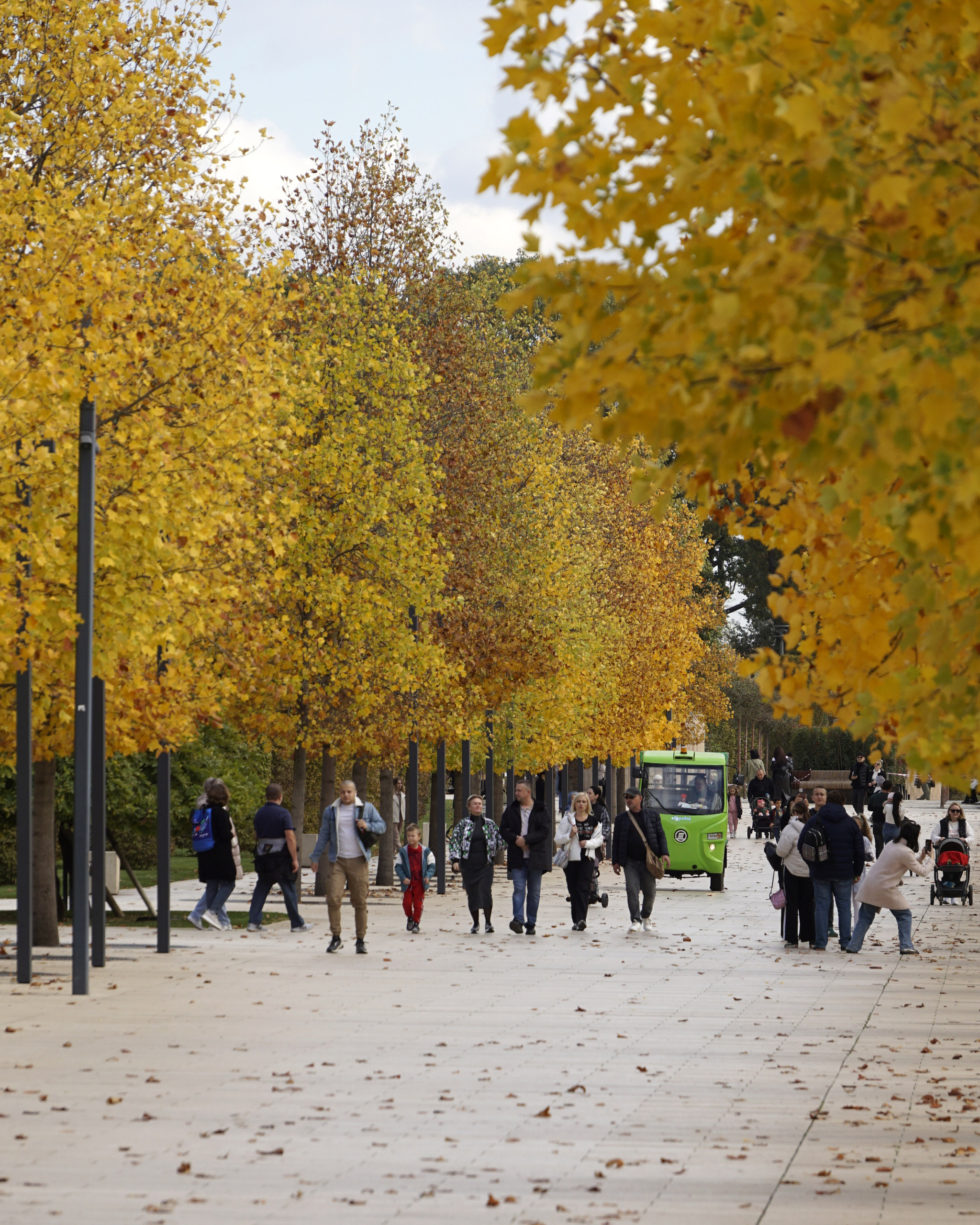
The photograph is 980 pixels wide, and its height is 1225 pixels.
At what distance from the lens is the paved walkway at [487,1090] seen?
7.98m

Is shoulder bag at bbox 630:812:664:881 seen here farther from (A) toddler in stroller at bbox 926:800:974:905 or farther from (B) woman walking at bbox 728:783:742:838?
(B) woman walking at bbox 728:783:742:838

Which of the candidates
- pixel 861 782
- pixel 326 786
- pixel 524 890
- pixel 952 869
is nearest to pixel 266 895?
pixel 524 890

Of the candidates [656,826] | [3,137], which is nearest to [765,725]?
[656,826]

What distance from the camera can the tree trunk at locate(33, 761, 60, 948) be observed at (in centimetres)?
1930

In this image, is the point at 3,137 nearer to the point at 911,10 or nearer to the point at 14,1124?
the point at 14,1124

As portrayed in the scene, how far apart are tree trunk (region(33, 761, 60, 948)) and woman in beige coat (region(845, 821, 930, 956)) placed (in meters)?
8.72

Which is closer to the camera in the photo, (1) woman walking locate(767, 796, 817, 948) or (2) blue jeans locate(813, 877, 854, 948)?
(2) blue jeans locate(813, 877, 854, 948)

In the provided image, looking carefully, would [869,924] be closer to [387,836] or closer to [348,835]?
[348,835]

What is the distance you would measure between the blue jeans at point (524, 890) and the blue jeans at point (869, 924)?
3893 mm

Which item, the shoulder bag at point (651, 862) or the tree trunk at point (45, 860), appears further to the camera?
the shoulder bag at point (651, 862)

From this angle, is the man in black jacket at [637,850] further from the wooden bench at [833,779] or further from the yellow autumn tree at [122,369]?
the wooden bench at [833,779]

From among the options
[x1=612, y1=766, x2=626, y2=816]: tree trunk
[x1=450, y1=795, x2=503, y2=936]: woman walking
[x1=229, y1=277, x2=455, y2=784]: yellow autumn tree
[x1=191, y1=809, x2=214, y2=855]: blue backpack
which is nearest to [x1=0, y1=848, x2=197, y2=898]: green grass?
[x1=229, y1=277, x2=455, y2=784]: yellow autumn tree

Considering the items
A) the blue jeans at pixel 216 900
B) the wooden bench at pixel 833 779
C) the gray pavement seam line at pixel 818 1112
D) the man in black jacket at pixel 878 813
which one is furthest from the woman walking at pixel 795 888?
the wooden bench at pixel 833 779

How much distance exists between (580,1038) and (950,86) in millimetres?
8757
